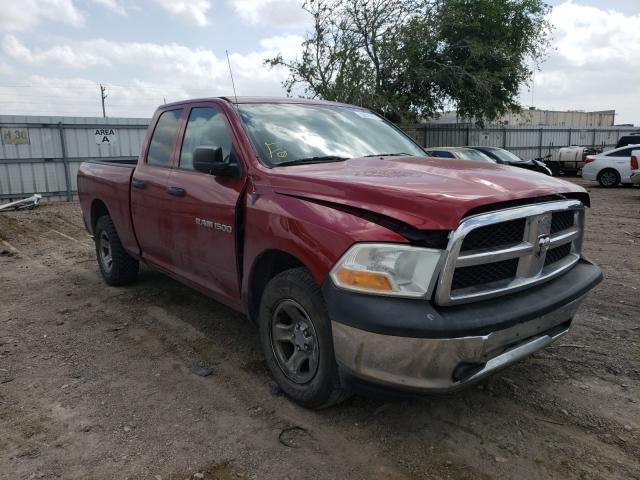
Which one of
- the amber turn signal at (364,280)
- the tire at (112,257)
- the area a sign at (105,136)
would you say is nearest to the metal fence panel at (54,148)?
the area a sign at (105,136)

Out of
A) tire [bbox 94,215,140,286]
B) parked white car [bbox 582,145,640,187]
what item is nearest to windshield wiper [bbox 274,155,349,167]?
tire [bbox 94,215,140,286]

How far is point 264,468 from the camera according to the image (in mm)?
2549

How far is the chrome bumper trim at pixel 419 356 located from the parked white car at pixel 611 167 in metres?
17.4

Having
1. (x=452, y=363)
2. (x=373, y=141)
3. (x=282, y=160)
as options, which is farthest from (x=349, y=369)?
(x=373, y=141)

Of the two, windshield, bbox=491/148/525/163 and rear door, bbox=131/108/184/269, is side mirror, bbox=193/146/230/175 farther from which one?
windshield, bbox=491/148/525/163

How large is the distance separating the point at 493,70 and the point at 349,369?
76.1 feet

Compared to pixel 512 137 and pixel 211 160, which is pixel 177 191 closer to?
pixel 211 160

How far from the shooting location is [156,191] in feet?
14.4

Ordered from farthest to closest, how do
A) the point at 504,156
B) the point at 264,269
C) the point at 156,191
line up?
the point at 504,156 → the point at 156,191 → the point at 264,269

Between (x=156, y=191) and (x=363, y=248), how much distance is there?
2565mm

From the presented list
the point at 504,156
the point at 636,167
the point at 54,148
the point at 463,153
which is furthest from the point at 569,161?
the point at 54,148

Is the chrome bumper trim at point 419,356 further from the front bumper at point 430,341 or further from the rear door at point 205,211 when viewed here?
the rear door at point 205,211

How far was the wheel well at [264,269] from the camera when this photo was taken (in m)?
3.10

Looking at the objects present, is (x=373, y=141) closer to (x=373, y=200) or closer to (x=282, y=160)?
(x=282, y=160)
